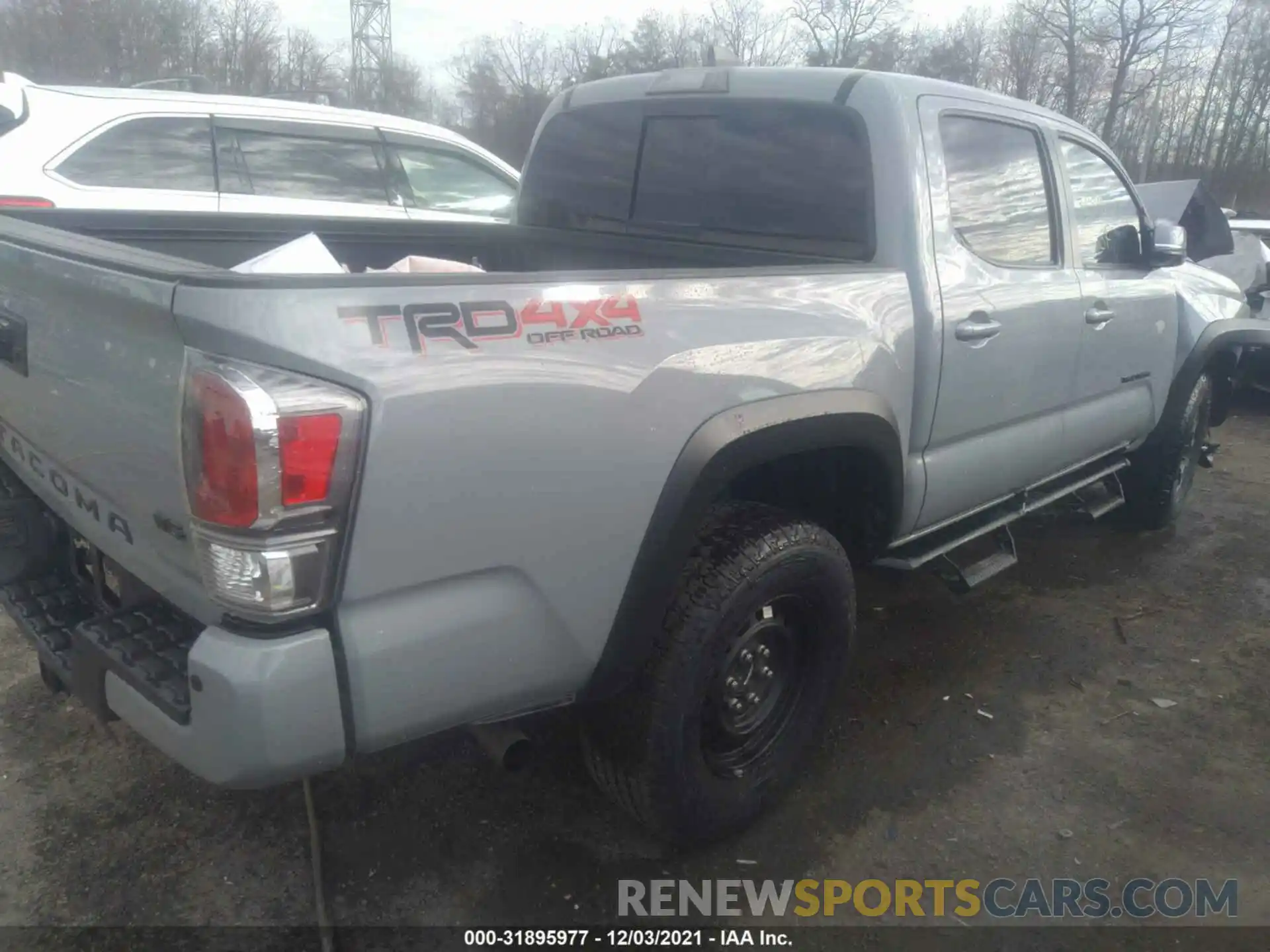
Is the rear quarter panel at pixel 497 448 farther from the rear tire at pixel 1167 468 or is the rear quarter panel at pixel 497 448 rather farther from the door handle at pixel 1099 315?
the rear tire at pixel 1167 468

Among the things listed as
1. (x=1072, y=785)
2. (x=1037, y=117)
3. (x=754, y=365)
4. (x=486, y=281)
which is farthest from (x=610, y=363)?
(x=1037, y=117)

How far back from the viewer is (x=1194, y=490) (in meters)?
6.09

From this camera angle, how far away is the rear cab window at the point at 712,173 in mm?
2945

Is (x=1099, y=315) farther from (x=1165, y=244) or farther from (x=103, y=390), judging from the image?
(x=103, y=390)

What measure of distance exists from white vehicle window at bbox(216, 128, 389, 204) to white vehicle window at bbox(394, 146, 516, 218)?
Result: 248mm

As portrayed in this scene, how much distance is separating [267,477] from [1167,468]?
4675 mm

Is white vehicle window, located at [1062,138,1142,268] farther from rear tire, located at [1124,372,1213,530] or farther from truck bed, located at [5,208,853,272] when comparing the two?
truck bed, located at [5,208,853,272]

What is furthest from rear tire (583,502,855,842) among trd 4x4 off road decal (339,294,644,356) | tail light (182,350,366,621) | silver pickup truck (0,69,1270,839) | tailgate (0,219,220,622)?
tailgate (0,219,220,622)

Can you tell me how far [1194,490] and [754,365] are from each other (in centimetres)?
497

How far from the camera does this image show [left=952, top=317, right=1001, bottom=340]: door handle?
2947 millimetres

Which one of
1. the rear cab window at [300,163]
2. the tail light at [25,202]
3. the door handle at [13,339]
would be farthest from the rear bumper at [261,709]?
the rear cab window at [300,163]

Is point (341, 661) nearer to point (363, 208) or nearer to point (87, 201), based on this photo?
point (87, 201)

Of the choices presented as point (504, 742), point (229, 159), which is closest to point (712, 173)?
point (504, 742)

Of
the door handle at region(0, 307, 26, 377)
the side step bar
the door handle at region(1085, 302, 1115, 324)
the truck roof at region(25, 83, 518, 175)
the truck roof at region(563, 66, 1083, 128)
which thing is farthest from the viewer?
the truck roof at region(25, 83, 518, 175)
